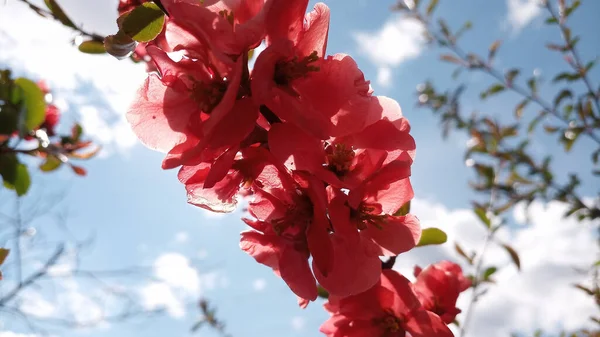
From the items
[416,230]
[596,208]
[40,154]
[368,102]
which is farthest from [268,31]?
[596,208]

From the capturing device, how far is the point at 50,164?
2.06 metres

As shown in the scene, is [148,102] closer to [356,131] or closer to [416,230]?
[356,131]

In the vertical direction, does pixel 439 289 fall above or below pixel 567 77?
below

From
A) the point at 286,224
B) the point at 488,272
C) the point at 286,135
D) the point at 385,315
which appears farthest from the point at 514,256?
the point at 286,135

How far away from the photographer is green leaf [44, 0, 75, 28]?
1171 mm

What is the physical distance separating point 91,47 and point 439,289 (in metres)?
1.22

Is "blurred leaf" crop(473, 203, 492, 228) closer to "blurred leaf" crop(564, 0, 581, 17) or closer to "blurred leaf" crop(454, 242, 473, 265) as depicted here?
"blurred leaf" crop(454, 242, 473, 265)

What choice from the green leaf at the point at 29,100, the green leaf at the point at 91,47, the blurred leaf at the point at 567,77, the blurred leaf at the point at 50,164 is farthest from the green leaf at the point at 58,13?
the blurred leaf at the point at 567,77

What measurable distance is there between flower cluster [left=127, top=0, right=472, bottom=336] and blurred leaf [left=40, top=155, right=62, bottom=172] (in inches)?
57.0

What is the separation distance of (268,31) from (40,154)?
59.6 inches

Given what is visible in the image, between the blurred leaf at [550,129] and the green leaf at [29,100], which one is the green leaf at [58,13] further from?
the blurred leaf at [550,129]

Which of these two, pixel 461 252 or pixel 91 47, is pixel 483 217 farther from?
pixel 91 47

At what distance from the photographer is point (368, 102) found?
0.77 metres

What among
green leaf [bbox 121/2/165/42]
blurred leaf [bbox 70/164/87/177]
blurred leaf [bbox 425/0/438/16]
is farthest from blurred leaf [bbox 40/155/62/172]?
blurred leaf [bbox 425/0/438/16]
